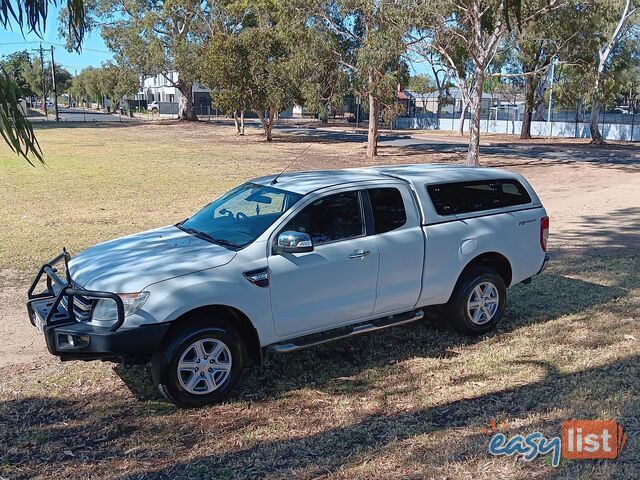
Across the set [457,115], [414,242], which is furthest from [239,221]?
[457,115]

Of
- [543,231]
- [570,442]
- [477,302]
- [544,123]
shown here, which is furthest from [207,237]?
[544,123]

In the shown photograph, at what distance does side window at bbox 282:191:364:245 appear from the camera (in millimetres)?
5312

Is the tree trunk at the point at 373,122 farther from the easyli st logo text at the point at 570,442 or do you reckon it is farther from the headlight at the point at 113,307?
the easyli st logo text at the point at 570,442

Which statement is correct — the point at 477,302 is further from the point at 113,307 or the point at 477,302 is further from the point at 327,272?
the point at 113,307

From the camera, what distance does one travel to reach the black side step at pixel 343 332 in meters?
5.06

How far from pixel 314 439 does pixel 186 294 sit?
135 cm

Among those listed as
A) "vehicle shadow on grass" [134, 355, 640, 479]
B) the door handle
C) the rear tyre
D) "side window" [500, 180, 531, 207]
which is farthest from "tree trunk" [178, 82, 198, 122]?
"vehicle shadow on grass" [134, 355, 640, 479]

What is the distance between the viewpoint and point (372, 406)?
15.8ft

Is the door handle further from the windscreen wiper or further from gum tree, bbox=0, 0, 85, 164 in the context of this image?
gum tree, bbox=0, 0, 85, 164

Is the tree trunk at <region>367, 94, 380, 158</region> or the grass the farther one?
the tree trunk at <region>367, 94, 380, 158</region>

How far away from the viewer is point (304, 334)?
17.2ft

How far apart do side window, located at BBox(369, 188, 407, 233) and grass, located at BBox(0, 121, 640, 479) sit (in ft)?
3.89

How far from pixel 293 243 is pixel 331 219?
62cm

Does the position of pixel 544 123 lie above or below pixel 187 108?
below
